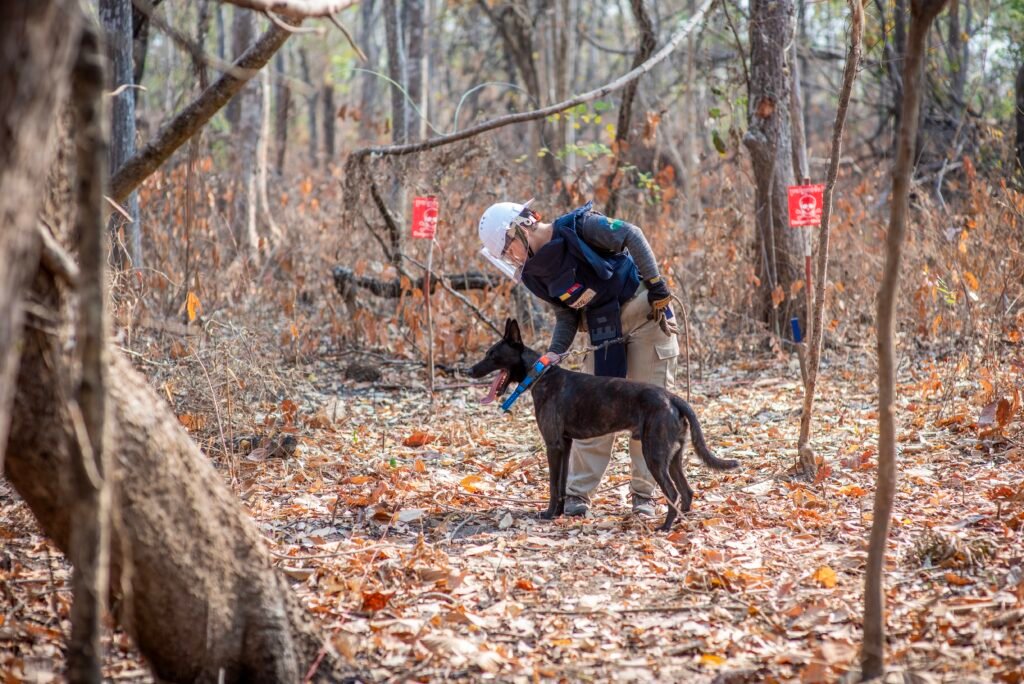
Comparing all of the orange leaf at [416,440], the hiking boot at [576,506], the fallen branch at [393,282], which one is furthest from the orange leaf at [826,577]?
the fallen branch at [393,282]

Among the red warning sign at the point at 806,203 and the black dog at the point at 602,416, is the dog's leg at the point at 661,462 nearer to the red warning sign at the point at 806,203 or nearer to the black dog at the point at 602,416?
the black dog at the point at 602,416

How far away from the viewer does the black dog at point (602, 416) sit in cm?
527

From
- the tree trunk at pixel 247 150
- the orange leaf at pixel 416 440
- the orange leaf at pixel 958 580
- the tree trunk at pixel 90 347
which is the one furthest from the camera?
the tree trunk at pixel 247 150

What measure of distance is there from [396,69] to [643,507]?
10.6 metres

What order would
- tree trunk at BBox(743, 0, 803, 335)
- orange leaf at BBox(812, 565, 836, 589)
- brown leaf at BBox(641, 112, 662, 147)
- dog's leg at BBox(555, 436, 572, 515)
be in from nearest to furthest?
orange leaf at BBox(812, 565, 836, 589) → dog's leg at BBox(555, 436, 572, 515) → tree trunk at BBox(743, 0, 803, 335) → brown leaf at BBox(641, 112, 662, 147)

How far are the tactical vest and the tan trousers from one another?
0.24 ft

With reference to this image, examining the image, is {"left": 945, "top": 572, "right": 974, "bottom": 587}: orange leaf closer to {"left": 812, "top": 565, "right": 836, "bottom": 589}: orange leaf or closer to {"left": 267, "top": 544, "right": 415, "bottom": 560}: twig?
{"left": 812, "top": 565, "right": 836, "bottom": 589}: orange leaf

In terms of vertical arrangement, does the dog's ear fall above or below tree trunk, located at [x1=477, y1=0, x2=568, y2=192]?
below

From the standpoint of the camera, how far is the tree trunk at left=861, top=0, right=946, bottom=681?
9.70ft

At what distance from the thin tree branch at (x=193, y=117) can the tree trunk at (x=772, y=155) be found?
634 centimetres

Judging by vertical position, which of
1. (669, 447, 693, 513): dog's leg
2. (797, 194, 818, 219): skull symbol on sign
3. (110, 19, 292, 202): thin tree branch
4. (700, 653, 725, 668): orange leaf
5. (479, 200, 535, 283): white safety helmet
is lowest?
(700, 653, 725, 668): orange leaf

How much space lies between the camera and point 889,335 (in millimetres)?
3156

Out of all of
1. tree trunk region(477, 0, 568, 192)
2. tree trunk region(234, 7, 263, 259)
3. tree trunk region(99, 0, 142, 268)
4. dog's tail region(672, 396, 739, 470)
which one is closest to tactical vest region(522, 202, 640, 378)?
dog's tail region(672, 396, 739, 470)

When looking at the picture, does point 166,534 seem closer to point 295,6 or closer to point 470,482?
point 295,6
